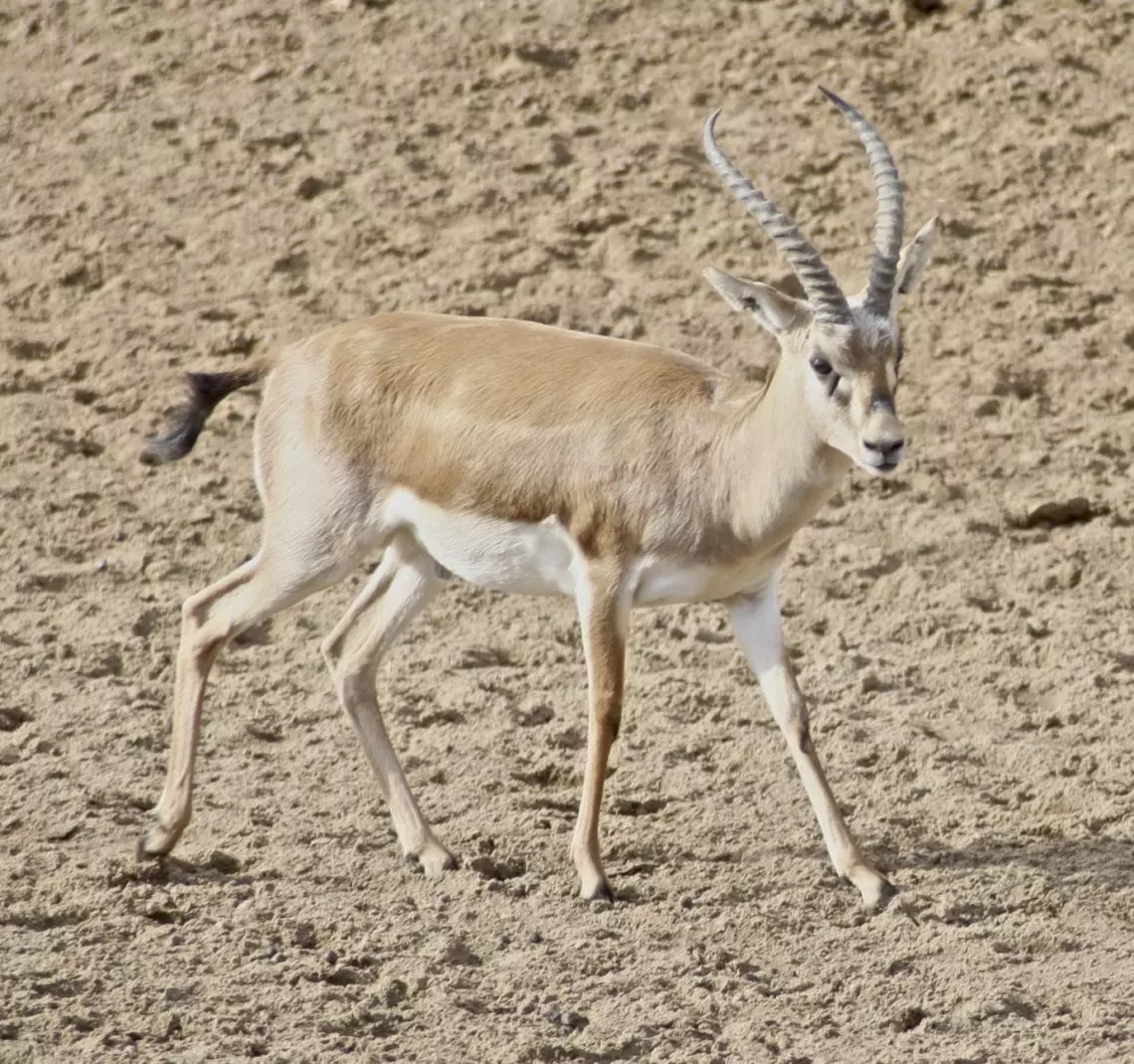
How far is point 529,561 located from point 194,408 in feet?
4.79

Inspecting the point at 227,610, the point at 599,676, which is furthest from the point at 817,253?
the point at 227,610

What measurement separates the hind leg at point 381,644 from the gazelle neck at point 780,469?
1347 mm

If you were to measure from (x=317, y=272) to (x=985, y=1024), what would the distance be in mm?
6638

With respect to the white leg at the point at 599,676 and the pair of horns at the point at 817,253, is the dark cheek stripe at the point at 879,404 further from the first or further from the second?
the white leg at the point at 599,676

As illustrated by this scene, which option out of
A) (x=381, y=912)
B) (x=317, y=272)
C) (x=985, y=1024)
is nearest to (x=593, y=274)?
(x=317, y=272)

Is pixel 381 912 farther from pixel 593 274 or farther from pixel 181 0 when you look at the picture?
pixel 181 0

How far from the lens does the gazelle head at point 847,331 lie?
6434mm

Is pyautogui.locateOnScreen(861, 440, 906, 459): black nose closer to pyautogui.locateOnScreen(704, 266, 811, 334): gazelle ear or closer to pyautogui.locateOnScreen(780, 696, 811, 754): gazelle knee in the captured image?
pyautogui.locateOnScreen(704, 266, 811, 334): gazelle ear

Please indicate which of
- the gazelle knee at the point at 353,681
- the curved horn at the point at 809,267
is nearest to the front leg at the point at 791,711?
the curved horn at the point at 809,267

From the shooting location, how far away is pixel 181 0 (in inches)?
513

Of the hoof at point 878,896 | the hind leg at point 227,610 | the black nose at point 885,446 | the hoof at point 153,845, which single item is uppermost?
the black nose at point 885,446

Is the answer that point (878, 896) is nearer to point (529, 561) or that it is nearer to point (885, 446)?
point (885, 446)

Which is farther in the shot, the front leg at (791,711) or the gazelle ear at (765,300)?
the front leg at (791,711)

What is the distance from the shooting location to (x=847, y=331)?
257 inches
